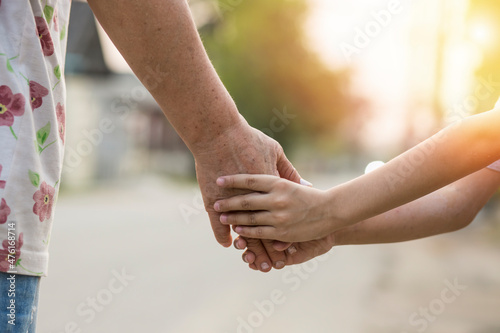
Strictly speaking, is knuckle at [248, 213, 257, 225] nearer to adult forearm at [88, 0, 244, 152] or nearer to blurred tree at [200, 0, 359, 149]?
adult forearm at [88, 0, 244, 152]

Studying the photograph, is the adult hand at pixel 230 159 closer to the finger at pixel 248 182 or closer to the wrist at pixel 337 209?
the finger at pixel 248 182

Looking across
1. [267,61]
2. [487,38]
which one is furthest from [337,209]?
[267,61]

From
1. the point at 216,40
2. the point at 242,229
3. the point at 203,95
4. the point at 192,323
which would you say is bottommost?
the point at 192,323

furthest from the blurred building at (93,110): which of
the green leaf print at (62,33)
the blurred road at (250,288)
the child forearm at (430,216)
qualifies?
the green leaf print at (62,33)

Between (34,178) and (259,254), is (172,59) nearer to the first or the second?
(34,178)

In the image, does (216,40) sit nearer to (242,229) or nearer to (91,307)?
(91,307)

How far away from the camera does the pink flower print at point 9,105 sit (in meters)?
1.33

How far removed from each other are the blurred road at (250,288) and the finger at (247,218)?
262 centimetres

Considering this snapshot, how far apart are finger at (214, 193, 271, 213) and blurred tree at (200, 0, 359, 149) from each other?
2367cm

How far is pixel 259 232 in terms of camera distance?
2600mm

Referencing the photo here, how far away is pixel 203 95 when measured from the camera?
215 cm

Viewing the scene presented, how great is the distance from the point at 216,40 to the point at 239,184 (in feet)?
85.2

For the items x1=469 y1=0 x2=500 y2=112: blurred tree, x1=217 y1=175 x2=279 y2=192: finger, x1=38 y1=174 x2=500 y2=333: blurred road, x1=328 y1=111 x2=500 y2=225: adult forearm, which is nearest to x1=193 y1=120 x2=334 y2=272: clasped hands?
x1=217 y1=175 x2=279 y2=192: finger

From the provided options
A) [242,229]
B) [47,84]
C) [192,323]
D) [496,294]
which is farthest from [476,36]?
[47,84]
